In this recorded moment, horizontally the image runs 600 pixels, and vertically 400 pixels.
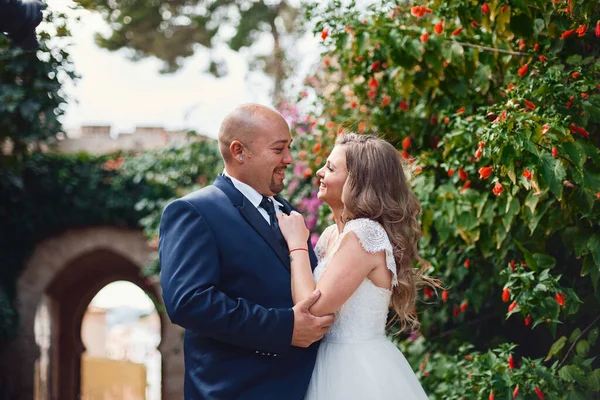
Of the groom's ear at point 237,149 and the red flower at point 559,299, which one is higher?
the groom's ear at point 237,149

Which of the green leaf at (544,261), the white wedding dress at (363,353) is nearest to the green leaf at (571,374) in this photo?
the green leaf at (544,261)

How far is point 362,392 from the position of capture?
2473mm

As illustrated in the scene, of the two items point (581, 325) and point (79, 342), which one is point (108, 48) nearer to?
point (79, 342)

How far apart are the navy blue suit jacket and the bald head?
0.63 feet

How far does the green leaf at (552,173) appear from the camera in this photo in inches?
113

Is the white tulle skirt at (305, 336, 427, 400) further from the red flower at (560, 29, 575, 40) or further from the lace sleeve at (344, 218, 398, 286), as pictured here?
the red flower at (560, 29, 575, 40)

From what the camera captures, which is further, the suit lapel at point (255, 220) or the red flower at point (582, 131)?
the red flower at point (582, 131)

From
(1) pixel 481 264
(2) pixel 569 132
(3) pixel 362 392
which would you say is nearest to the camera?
(3) pixel 362 392

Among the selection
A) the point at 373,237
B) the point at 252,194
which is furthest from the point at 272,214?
the point at 373,237

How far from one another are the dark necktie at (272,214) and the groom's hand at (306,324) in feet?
0.88

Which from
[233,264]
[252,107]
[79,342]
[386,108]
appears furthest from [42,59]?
[79,342]

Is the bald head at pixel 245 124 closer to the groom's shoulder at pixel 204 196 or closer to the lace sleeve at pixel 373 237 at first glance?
the groom's shoulder at pixel 204 196

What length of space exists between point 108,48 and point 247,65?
235cm

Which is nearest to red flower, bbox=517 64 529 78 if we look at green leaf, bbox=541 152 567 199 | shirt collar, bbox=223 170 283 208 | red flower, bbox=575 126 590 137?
red flower, bbox=575 126 590 137
